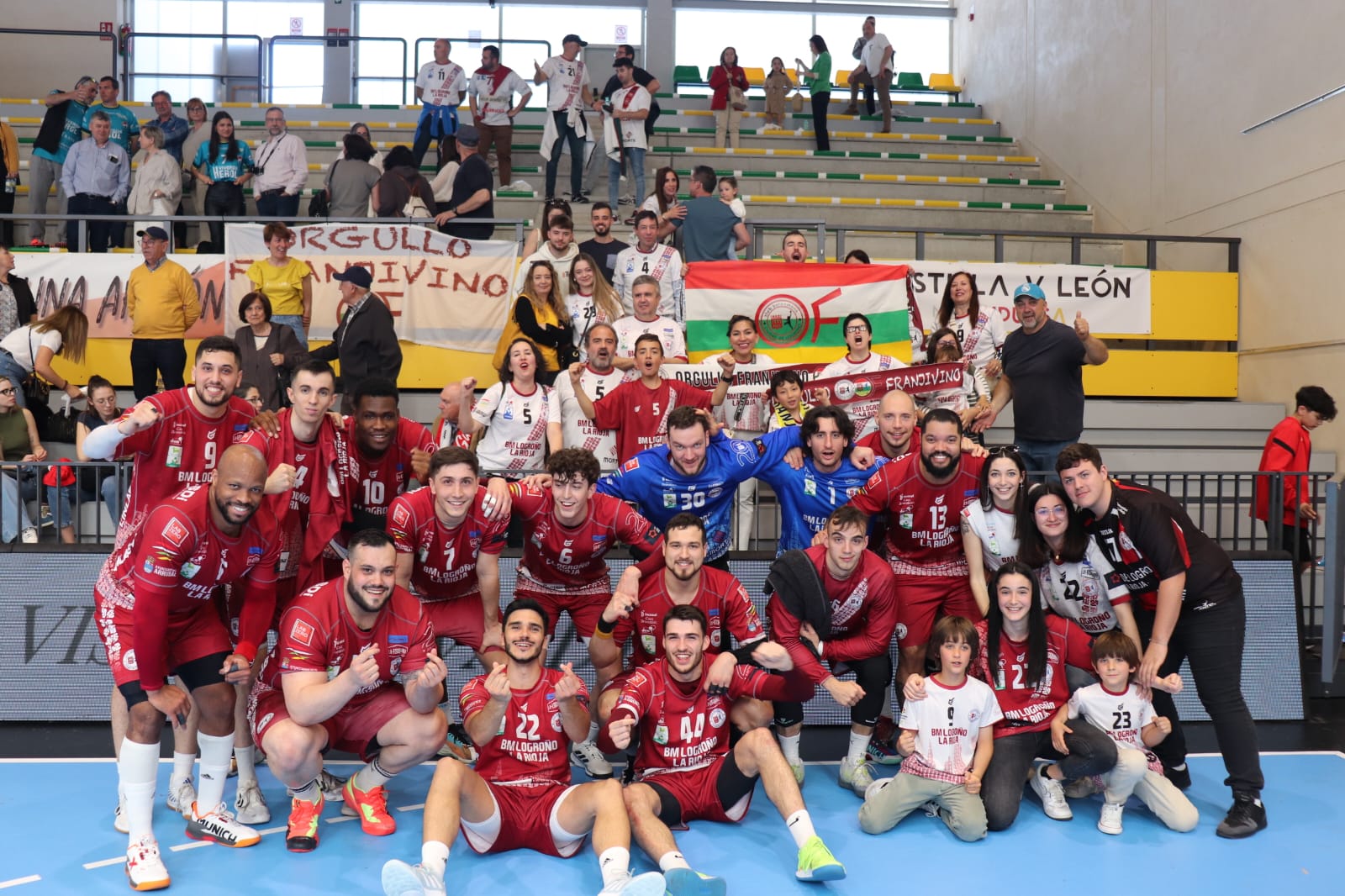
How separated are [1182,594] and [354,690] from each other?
4.17 metres

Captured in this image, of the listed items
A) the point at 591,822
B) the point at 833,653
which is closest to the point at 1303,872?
the point at 833,653

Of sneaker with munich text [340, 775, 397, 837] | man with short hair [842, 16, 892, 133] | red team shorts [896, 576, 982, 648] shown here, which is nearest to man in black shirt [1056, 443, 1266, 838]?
red team shorts [896, 576, 982, 648]

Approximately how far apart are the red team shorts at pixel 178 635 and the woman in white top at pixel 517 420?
267 centimetres

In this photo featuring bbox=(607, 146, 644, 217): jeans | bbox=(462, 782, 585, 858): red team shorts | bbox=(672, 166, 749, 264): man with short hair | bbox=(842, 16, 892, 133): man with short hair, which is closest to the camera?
bbox=(462, 782, 585, 858): red team shorts

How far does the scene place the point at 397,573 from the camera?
18.4 ft

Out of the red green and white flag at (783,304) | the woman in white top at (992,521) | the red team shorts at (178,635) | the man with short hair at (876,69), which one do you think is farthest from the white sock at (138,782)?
the man with short hair at (876,69)

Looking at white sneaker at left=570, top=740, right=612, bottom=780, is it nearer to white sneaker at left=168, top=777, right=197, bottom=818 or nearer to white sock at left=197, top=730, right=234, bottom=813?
white sock at left=197, top=730, right=234, bottom=813

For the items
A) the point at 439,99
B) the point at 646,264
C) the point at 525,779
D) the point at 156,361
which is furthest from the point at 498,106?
the point at 525,779

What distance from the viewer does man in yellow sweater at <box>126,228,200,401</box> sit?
33.1 ft

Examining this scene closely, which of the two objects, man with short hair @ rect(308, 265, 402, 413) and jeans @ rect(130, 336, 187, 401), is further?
jeans @ rect(130, 336, 187, 401)

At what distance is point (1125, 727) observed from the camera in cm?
559

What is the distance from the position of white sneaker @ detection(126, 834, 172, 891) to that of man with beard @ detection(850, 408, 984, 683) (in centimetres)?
392

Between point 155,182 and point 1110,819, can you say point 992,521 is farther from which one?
point 155,182

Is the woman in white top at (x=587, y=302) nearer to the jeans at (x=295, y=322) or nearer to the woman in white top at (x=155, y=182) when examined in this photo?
the jeans at (x=295, y=322)
